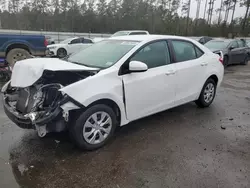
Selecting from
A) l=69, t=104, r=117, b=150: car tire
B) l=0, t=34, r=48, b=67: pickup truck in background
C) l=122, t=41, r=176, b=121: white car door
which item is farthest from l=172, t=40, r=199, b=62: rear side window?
l=0, t=34, r=48, b=67: pickup truck in background

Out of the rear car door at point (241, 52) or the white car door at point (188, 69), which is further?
the rear car door at point (241, 52)

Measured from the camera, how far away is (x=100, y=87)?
3098 mm

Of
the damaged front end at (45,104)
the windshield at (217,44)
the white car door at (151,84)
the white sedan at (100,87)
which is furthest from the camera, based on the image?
the windshield at (217,44)

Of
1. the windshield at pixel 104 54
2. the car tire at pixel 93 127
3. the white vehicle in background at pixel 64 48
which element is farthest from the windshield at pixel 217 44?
the car tire at pixel 93 127

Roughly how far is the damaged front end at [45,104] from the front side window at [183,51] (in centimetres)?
182

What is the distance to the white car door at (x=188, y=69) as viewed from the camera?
4.23 metres

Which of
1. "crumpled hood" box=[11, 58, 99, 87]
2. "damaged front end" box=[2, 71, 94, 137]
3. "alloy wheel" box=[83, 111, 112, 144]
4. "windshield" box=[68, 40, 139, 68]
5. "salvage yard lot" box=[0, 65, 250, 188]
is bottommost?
"salvage yard lot" box=[0, 65, 250, 188]

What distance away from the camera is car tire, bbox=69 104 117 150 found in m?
3.05

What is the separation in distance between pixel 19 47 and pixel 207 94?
269 inches

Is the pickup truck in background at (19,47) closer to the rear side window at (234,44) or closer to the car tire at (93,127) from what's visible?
the car tire at (93,127)

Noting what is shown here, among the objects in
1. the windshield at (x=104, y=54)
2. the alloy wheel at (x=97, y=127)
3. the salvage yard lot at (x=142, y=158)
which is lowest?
the salvage yard lot at (x=142, y=158)

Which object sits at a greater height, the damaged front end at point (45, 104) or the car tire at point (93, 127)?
the damaged front end at point (45, 104)

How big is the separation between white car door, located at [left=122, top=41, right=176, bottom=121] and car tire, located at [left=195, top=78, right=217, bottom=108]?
1.13 m

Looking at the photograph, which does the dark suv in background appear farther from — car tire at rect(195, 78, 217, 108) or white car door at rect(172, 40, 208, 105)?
white car door at rect(172, 40, 208, 105)
